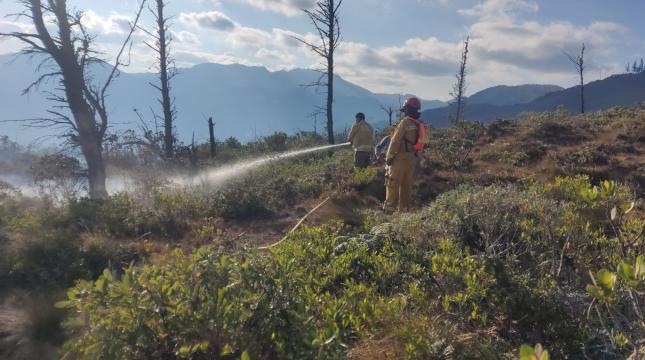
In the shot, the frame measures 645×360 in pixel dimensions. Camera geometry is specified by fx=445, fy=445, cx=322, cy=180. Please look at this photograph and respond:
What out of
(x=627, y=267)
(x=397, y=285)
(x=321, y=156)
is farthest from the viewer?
(x=321, y=156)

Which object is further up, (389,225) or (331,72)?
(331,72)

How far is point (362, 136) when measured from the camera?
11.4 m

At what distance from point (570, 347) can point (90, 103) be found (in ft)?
43.0

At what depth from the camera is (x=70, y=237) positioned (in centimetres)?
611

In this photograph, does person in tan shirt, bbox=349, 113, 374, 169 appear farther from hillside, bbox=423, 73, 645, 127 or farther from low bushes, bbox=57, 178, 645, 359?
hillside, bbox=423, 73, 645, 127

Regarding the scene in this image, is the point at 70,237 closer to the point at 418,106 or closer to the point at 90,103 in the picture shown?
the point at 418,106

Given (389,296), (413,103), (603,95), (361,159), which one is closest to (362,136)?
(361,159)

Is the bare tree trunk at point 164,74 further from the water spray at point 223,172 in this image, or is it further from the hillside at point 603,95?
the hillside at point 603,95

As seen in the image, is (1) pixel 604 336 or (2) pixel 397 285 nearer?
(1) pixel 604 336

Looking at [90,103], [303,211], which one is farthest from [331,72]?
[303,211]

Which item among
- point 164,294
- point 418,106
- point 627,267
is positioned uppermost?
point 418,106

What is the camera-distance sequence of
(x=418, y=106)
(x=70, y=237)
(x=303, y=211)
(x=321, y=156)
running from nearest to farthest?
(x=70, y=237), (x=418, y=106), (x=303, y=211), (x=321, y=156)

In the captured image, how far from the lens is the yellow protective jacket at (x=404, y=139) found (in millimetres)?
7973

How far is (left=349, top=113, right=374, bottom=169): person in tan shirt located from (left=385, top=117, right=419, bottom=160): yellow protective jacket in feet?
10.3
